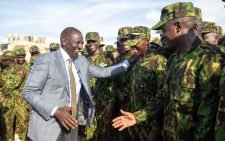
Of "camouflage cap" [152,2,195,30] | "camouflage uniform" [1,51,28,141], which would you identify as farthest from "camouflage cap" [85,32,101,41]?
"camouflage cap" [152,2,195,30]

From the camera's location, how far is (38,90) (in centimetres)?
449

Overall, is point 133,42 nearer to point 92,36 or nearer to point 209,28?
point 209,28

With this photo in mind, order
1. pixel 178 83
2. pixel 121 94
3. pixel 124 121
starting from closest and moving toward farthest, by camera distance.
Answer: pixel 178 83
pixel 124 121
pixel 121 94

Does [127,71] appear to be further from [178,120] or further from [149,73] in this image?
[178,120]

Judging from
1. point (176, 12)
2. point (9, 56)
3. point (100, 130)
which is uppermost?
point (176, 12)

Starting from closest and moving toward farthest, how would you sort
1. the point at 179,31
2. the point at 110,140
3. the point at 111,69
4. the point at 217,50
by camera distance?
the point at 217,50 < the point at 179,31 < the point at 111,69 < the point at 110,140

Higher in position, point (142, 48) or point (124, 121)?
point (142, 48)

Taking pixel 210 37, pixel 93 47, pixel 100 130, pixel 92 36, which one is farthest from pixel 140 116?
pixel 92 36

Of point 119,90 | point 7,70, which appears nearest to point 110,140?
point 119,90

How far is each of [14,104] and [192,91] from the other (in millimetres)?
7308

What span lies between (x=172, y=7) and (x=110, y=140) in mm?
4545

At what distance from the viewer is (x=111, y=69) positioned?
558 cm

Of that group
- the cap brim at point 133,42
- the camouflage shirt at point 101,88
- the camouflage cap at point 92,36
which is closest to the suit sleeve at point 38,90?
the cap brim at point 133,42

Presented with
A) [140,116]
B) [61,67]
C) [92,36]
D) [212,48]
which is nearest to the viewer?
[212,48]
